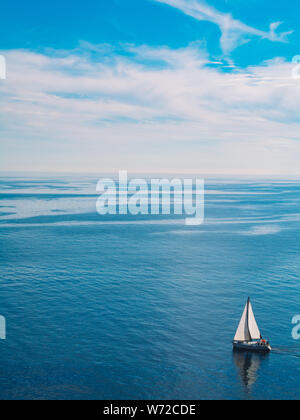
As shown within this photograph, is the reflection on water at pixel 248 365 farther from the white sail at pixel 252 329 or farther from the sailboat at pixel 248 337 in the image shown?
the white sail at pixel 252 329

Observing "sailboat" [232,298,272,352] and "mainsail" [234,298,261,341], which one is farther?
"mainsail" [234,298,261,341]

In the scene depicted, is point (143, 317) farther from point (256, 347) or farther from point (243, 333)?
point (256, 347)

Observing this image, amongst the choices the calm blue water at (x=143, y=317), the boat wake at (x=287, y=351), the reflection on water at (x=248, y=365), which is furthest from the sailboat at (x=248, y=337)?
the calm blue water at (x=143, y=317)

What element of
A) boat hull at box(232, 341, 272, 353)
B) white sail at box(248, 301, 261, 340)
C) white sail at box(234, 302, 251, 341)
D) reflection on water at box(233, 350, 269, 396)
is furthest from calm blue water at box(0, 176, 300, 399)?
white sail at box(248, 301, 261, 340)

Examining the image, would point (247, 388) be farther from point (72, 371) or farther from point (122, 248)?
point (122, 248)

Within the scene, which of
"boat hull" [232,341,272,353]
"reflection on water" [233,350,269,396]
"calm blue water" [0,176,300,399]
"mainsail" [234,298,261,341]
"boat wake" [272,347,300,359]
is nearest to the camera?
"calm blue water" [0,176,300,399]

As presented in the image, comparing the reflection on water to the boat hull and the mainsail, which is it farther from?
the mainsail
